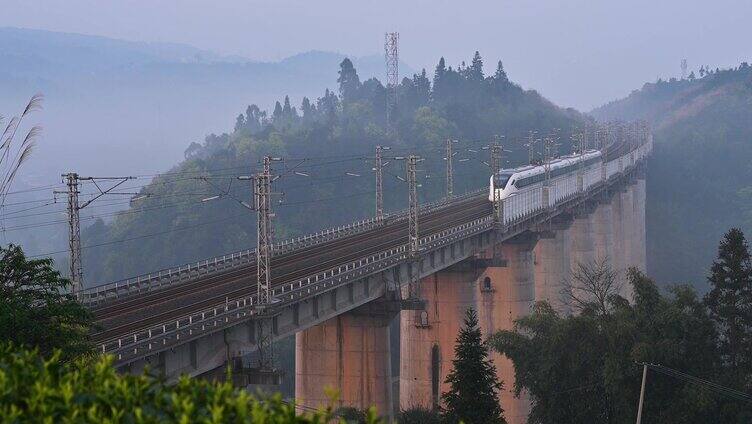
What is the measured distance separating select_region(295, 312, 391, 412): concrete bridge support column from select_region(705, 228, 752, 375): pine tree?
774 inches

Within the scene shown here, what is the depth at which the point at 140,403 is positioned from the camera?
62.7 ft

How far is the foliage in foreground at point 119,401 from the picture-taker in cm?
1788

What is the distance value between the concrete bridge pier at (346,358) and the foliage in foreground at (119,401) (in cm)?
5257

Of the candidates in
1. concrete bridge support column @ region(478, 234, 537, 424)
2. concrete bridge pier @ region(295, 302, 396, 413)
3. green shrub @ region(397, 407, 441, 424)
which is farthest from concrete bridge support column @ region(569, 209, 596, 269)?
concrete bridge pier @ region(295, 302, 396, 413)

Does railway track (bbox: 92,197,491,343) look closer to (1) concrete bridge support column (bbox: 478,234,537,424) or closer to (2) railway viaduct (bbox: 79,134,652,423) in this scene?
(2) railway viaduct (bbox: 79,134,652,423)

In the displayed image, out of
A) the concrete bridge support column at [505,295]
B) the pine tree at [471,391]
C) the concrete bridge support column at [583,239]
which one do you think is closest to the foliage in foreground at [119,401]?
the pine tree at [471,391]

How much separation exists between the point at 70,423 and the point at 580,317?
5540cm

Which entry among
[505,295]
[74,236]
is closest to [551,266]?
[505,295]

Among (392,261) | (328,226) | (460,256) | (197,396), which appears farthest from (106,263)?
(197,396)

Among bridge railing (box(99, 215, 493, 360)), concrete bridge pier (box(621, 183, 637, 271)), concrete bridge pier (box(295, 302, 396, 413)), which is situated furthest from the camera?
concrete bridge pier (box(621, 183, 637, 271))

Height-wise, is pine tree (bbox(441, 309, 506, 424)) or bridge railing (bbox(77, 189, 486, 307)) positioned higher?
bridge railing (bbox(77, 189, 486, 307))

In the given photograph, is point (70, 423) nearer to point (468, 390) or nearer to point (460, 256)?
point (468, 390)

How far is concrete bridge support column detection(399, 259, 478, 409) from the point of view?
318ft

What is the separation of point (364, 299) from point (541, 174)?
58447 mm
